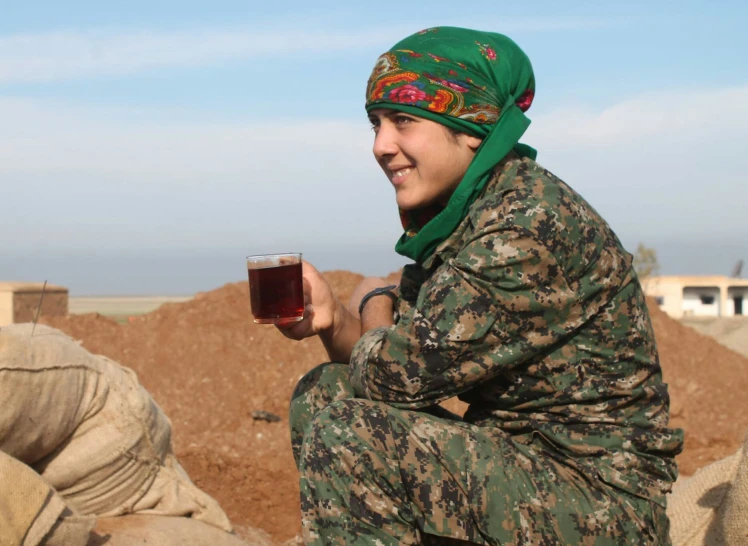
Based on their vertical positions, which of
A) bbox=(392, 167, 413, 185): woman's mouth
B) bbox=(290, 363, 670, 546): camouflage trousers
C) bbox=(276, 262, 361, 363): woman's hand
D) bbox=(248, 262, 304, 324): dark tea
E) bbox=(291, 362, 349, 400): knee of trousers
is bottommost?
bbox=(290, 363, 670, 546): camouflage trousers

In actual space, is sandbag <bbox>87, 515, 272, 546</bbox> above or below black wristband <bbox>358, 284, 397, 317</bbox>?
below

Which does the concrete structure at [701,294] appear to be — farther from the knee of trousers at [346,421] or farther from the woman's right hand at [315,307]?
the knee of trousers at [346,421]

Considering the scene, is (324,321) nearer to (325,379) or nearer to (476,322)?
(325,379)

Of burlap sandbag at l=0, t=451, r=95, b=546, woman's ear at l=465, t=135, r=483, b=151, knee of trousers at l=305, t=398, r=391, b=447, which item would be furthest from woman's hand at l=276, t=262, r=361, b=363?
burlap sandbag at l=0, t=451, r=95, b=546

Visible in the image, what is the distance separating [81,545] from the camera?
3680 mm

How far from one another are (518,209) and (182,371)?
6.85m

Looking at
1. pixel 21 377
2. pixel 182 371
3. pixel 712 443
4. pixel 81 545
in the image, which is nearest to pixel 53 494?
pixel 81 545

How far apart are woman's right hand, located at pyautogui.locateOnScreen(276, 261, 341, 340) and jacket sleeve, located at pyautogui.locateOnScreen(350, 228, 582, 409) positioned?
0.46m

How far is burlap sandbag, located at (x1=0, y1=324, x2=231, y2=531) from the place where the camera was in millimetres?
3852

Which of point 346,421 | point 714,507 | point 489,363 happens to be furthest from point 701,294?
point 346,421

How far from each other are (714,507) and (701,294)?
33.8m

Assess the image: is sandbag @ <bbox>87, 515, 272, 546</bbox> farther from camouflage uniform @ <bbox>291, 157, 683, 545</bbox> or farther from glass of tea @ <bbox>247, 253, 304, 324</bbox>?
camouflage uniform @ <bbox>291, 157, 683, 545</bbox>

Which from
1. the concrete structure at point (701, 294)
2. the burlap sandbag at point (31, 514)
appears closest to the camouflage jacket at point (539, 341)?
the burlap sandbag at point (31, 514)

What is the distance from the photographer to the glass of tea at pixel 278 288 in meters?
2.85
